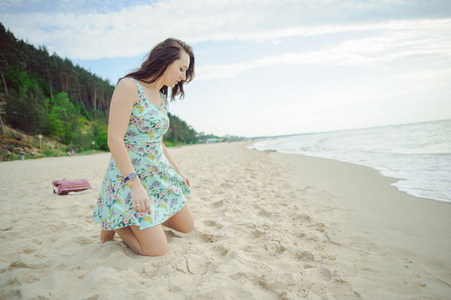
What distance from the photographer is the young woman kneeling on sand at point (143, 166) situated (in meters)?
1.69

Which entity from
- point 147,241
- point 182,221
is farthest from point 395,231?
point 147,241

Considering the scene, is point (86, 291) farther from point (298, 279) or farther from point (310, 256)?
point (310, 256)

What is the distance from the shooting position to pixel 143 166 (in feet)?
6.36

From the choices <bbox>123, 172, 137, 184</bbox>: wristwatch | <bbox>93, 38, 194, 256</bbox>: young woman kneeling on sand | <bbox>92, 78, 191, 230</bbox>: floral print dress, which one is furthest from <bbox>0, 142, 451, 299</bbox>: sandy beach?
<bbox>123, 172, 137, 184</bbox>: wristwatch

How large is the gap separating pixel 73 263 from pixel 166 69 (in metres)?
1.72

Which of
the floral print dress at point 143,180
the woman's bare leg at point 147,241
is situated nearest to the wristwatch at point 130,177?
the floral print dress at point 143,180

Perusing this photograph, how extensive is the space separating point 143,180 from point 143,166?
131 mm

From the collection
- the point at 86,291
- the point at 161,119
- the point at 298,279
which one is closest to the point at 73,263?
the point at 86,291

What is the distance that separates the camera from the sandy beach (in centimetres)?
133

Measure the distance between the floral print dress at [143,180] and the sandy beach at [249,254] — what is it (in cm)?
28

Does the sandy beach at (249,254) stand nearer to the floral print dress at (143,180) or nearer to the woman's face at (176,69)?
the floral print dress at (143,180)

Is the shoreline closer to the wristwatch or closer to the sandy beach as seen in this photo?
the sandy beach

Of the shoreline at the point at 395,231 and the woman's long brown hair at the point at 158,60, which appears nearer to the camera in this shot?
the shoreline at the point at 395,231

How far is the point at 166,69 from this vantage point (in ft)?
6.49
